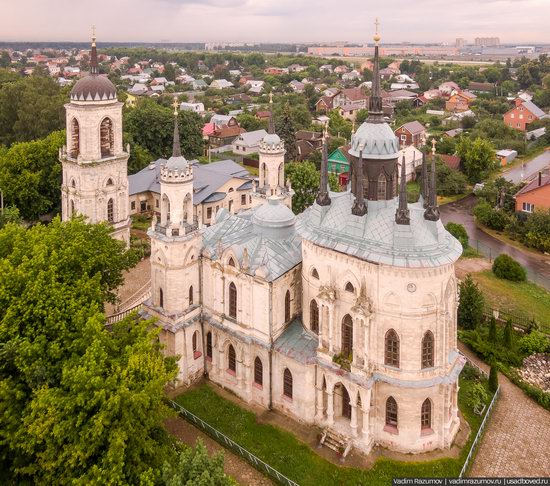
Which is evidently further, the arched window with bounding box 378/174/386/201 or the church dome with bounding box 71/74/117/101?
the church dome with bounding box 71/74/117/101

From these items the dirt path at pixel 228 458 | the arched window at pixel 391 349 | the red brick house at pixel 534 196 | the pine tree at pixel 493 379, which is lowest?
the dirt path at pixel 228 458

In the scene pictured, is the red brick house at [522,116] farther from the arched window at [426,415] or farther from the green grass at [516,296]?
the arched window at [426,415]

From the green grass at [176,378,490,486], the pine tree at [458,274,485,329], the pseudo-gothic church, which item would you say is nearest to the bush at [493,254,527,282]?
the pine tree at [458,274,485,329]

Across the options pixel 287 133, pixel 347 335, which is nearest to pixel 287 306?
pixel 347 335

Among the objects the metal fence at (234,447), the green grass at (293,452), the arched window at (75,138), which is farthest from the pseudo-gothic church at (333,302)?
the arched window at (75,138)

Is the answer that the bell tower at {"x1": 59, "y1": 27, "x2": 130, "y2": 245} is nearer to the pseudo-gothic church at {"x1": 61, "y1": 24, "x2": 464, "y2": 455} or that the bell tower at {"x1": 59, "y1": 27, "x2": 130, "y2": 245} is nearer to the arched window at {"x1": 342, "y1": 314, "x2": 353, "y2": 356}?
the pseudo-gothic church at {"x1": 61, "y1": 24, "x2": 464, "y2": 455}

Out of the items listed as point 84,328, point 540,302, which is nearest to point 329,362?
point 84,328
